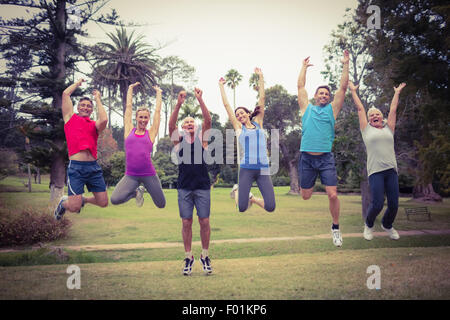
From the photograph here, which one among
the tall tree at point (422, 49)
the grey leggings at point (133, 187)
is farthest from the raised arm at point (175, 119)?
the tall tree at point (422, 49)

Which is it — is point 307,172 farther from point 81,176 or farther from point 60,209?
point 60,209

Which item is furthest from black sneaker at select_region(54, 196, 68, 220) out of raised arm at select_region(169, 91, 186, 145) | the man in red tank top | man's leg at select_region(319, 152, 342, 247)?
man's leg at select_region(319, 152, 342, 247)

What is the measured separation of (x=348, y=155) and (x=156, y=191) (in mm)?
11177

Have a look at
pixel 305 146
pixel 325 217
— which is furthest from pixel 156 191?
pixel 325 217

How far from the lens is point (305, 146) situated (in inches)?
281

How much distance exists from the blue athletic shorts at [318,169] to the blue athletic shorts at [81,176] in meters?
4.58

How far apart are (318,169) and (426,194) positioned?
33.0m

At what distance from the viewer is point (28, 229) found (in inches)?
590

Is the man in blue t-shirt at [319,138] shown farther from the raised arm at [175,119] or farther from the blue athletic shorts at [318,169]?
the raised arm at [175,119]

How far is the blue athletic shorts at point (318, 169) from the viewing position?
6.92m

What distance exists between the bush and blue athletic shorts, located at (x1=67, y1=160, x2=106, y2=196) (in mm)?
9626

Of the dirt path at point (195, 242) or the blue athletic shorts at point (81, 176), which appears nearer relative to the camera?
the blue athletic shorts at point (81, 176)

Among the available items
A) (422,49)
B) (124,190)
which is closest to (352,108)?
(422,49)

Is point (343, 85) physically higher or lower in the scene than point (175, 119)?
higher
